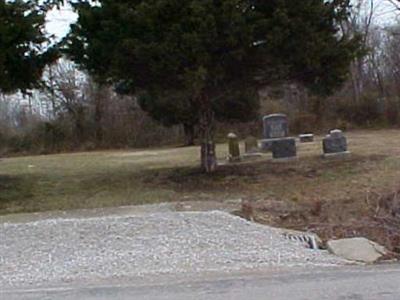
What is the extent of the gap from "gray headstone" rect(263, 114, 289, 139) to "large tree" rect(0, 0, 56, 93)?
566 inches

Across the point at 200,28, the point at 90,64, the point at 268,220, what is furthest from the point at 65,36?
the point at 268,220

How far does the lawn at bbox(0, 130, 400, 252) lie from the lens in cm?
1277

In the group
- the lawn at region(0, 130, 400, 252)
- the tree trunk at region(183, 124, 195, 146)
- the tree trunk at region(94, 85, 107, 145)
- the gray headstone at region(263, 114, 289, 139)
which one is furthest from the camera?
the tree trunk at region(94, 85, 107, 145)

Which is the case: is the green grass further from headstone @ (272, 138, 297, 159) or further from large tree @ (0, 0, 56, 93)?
large tree @ (0, 0, 56, 93)

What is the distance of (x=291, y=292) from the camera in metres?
7.41

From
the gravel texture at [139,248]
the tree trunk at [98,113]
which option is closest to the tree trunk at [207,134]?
the gravel texture at [139,248]

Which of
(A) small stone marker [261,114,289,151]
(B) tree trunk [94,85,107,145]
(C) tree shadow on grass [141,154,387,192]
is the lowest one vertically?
(C) tree shadow on grass [141,154,387,192]

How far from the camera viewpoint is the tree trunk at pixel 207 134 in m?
20.6

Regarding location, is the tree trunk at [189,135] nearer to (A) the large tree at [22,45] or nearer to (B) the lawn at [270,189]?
(B) the lawn at [270,189]

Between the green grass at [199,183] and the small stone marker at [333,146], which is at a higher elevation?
the small stone marker at [333,146]

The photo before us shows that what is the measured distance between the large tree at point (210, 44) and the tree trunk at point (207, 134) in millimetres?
401

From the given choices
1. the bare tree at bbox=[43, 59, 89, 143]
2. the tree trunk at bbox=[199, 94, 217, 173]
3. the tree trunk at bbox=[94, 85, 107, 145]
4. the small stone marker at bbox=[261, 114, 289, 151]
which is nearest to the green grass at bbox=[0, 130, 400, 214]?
the tree trunk at bbox=[199, 94, 217, 173]

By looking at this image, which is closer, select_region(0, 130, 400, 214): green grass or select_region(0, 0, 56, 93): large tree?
select_region(0, 130, 400, 214): green grass

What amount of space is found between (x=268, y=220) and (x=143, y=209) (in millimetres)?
3148
